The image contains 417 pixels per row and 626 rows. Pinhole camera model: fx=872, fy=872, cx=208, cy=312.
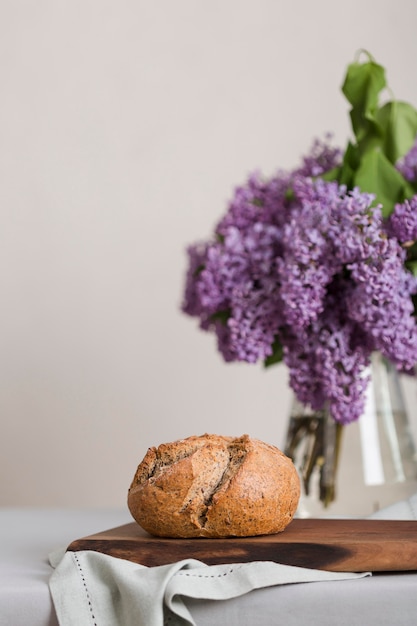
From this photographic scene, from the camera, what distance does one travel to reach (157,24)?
2.39 m

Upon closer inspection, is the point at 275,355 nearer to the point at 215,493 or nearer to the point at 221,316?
the point at 221,316

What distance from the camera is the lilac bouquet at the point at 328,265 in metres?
1.13

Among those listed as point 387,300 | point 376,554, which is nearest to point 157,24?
point 387,300

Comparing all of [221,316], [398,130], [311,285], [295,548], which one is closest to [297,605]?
[295,548]

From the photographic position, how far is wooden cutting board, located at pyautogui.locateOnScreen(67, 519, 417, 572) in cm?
71

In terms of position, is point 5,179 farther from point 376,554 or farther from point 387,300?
point 376,554

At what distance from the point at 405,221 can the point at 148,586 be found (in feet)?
2.11

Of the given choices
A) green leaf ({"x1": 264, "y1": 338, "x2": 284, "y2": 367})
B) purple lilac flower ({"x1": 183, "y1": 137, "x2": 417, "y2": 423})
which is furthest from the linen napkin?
green leaf ({"x1": 264, "y1": 338, "x2": 284, "y2": 367})

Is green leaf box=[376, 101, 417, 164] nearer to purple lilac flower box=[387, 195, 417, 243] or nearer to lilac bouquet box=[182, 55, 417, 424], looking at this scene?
lilac bouquet box=[182, 55, 417, 424]

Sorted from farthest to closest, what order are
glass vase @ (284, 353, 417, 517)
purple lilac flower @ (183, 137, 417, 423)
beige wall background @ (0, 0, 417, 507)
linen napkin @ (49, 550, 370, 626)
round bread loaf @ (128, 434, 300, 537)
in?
beige wall background @ (0, 0, 417, 507)
glass vase @ (284, 353, 417, 517)
purple lilac flower @ (183, 137, 417, 423)
round bread loaf @ (128, 434, 300, 537)
linen napkin @ (49, 550, 370, 626)

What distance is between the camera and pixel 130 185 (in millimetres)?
2377

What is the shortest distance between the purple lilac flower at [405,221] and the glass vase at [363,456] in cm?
22

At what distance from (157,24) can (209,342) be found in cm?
88

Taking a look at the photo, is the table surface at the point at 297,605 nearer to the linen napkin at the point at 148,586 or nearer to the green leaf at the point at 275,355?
the linen napkin at the point at 148,586
